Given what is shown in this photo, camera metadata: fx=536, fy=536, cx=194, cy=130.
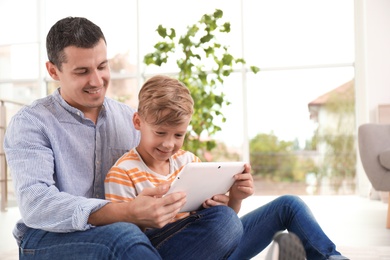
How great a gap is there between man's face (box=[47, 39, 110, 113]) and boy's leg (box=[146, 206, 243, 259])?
16.8 inches

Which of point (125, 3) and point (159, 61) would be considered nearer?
point (159, 61)

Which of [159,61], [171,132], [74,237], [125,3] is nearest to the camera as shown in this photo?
[74,237]

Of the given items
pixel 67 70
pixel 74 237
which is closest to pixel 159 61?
pixel 67 70

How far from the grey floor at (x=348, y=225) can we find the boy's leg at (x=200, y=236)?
1270 mm

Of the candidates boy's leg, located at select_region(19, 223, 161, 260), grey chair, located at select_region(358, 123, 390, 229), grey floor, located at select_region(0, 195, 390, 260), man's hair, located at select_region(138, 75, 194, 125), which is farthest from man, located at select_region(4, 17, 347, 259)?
grey chair, located at select_region(358, 123, 390, 229)

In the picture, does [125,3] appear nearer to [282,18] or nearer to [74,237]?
[282,18]

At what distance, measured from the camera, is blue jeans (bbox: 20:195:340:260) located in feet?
3.84

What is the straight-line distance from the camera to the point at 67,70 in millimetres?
1466

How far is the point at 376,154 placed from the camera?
11.9ft

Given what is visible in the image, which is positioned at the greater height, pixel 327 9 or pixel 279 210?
pixel 327 9

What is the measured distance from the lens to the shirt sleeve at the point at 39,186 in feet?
3.99

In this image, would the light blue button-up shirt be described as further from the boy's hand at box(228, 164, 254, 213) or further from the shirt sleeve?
the boy's hand at box(228, 164, 254, 213)

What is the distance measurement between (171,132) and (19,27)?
237 inches

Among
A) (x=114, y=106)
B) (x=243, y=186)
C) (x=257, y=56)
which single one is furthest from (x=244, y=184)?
(x=257, y=56)
